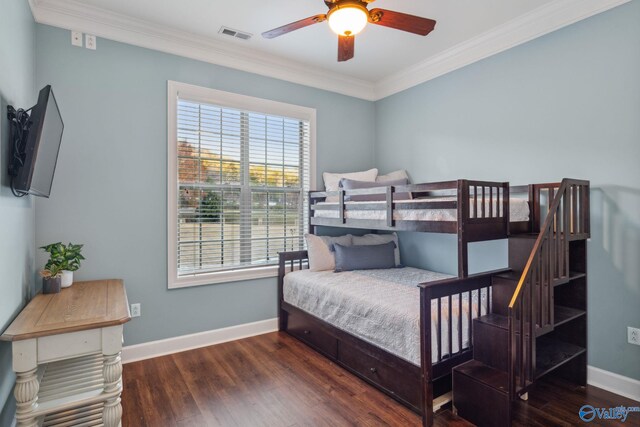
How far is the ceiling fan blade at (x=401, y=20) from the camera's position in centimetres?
193

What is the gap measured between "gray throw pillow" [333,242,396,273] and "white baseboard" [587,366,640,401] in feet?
5.93

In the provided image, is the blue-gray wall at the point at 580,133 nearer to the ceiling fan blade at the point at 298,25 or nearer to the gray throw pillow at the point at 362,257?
the gray throw pillow at the point at 362,257

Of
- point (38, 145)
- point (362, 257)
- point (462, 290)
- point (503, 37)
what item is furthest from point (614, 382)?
point (38, 145)

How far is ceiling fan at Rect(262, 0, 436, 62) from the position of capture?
1.85 m

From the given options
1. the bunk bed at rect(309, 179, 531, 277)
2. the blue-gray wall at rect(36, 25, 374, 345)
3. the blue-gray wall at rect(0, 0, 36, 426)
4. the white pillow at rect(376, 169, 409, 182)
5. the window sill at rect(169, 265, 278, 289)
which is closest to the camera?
the blue-gray wall at rect(0, 0, 36, 426)

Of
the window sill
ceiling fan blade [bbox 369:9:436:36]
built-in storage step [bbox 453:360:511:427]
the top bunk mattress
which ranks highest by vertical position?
ceiling fan blade [bbox 369:9:436:36]

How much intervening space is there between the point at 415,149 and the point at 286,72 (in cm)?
165

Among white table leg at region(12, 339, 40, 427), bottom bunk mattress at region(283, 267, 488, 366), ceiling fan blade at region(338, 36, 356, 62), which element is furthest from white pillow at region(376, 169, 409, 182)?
white table leg at region(12, 339, 40, 427)

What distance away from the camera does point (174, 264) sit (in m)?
3.06

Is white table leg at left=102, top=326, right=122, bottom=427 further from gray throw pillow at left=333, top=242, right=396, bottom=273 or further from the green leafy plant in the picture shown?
gray throw pillow at left=333, top=242, right=396, bottom=273

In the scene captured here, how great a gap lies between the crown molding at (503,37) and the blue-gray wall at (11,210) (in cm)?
331

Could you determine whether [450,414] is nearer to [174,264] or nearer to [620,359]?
[620,359]

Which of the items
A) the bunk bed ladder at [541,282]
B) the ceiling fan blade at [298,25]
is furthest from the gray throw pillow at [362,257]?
the ceiling fan blade at [298,25]

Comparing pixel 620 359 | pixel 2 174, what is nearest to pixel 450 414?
pixel 620 359
